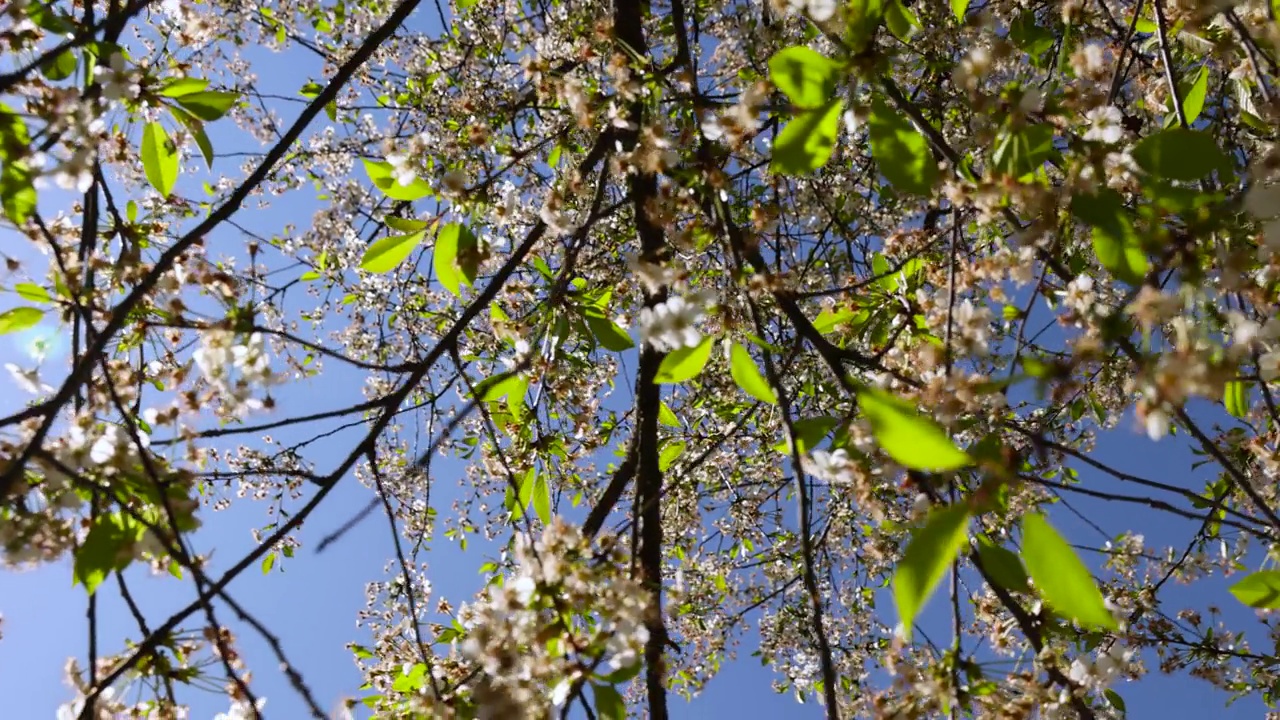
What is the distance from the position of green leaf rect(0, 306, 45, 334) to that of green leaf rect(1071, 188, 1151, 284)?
147cm

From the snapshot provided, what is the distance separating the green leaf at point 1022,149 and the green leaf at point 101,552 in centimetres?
124

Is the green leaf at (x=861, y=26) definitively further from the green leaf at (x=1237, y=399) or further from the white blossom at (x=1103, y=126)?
the green leaf at (x=1237, y=399)

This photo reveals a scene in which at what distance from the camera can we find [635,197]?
1.72 metres

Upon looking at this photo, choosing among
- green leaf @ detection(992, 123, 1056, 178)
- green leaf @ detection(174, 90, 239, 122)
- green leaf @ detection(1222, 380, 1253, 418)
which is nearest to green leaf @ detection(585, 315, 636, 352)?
green leaf @ detection(174, 90, 239, 122)

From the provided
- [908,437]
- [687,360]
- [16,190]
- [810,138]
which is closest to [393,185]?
[16,190]

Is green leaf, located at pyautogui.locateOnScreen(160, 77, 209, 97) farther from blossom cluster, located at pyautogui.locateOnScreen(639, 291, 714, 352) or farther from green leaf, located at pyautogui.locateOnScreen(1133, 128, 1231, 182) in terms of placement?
green leaf, located at pyautogui.locateOnScreen(1133, 128, 1231, 182)

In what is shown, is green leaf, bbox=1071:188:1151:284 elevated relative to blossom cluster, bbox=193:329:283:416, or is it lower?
lower

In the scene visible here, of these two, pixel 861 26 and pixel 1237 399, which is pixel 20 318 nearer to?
pixel 861 26

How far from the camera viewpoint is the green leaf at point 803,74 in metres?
1.00

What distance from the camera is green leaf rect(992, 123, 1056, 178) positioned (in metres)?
0.99

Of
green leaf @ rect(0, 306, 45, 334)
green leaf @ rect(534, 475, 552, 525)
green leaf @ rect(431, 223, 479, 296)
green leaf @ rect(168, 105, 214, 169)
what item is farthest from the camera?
green leaf @ rect(534, 475, 552, 525)

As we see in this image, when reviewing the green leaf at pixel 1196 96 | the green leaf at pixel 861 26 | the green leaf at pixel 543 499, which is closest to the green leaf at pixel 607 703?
the green leaf at pixel 861 26

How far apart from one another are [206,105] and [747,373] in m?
1.04

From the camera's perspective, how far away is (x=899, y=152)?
104cm
